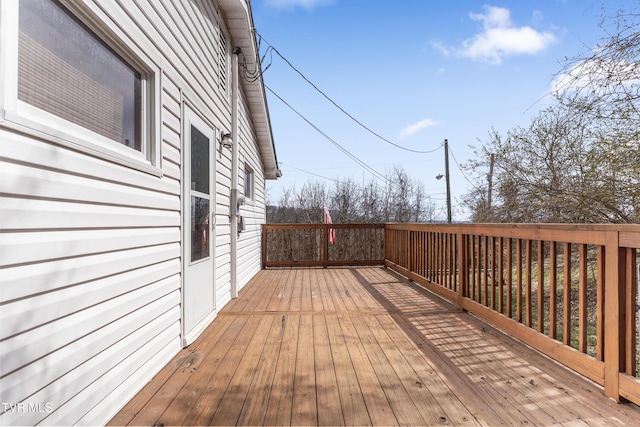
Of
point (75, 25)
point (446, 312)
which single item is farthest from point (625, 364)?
point (75, 25)

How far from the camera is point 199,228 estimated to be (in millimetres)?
3100

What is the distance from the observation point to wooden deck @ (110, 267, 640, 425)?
1.67 meters

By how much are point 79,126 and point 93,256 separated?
24.4 inches

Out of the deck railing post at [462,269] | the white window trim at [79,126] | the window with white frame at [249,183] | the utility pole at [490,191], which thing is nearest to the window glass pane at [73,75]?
the white window trim at [79,126]

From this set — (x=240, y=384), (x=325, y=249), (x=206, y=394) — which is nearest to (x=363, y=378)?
(x=240, y=384)

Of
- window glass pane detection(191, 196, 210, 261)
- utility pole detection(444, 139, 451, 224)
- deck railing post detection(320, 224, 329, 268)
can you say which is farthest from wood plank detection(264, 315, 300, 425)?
utility pole detection(444, 139, 451, 224)

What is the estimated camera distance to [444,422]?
1.60 metres

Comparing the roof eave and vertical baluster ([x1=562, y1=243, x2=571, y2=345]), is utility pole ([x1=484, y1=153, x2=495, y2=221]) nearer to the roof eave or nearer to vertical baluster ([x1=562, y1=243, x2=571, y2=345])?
the roof eave

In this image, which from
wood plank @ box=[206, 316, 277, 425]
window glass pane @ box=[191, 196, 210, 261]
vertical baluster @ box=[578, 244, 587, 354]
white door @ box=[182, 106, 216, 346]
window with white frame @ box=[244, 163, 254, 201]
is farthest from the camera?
window with white frame @ box=[244, 163, 254, 201]

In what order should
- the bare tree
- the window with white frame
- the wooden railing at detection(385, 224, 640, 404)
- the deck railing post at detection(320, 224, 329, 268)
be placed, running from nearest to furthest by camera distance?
the wooden railing at detection(385, 224, 640, 404), the window with white frame, the deck railing post at detection(320, 224, 329, 268), the bare tree

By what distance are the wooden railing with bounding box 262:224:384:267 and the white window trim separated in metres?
4.98

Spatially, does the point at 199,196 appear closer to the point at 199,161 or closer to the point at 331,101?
the point at 199,161

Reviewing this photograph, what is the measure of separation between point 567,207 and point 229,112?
17.6 feet

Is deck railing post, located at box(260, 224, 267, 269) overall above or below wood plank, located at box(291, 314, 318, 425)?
above
